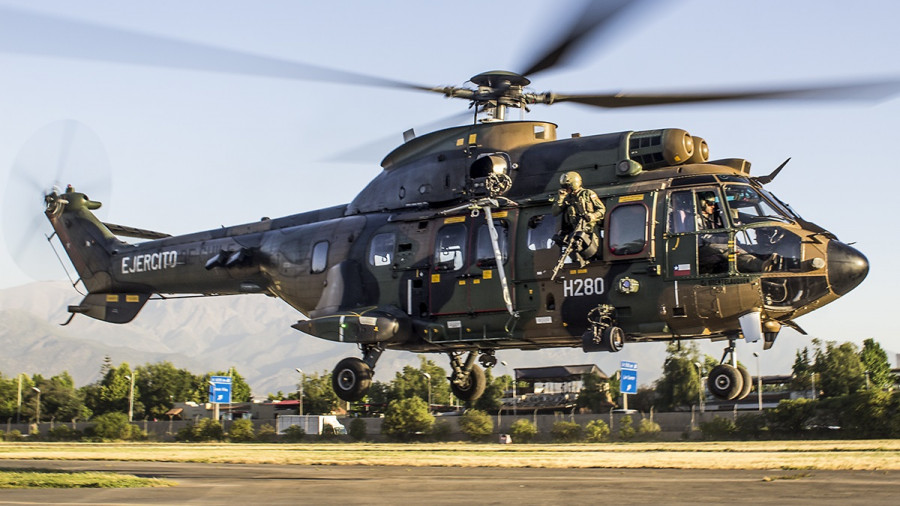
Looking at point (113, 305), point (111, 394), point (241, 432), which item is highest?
point (113, 305)

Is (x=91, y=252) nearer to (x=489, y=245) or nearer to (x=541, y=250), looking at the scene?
(x=489, y=245)

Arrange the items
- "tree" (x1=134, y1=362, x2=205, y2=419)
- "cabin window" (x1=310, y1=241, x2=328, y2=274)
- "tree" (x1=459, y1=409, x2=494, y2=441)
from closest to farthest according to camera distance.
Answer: "cabin window" (x1=310, y1=241, x2=328, y2=274) < "tree" (x1=459, y1=409, x2=494, y2=441) < "tree" (x1=134, y1=362, x2=205, y2=419)

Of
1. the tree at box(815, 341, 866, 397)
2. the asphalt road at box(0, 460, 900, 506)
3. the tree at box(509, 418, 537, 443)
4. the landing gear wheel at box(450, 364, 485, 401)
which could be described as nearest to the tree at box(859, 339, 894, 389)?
the tree at box(815, 341, 866, 397)

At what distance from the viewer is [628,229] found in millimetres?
17250

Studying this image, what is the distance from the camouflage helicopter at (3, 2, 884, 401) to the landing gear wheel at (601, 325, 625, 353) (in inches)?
1.4

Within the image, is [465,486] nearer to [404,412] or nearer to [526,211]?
[526,211]

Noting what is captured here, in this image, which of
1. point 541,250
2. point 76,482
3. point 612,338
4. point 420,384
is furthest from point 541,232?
point 420,384

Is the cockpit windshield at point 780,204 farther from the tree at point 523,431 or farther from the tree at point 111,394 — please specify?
the tree at point 111,394

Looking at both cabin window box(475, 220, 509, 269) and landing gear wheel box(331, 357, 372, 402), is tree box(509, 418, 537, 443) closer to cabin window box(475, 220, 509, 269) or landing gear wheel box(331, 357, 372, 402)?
landing gear wheel box(331, 357, 372, 402)

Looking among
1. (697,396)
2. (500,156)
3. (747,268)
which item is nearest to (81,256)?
(500,156)

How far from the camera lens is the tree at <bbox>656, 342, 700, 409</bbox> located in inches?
3150

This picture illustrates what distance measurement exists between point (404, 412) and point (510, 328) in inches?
1500

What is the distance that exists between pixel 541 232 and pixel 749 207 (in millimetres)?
3834

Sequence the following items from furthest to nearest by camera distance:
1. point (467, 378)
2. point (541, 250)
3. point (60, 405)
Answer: point (60, 405)
point (467, 378)
point (541, 250)
